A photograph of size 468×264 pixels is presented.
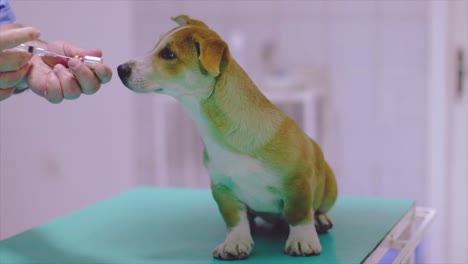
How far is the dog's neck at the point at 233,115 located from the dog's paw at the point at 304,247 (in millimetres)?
146

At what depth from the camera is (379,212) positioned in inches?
41.9

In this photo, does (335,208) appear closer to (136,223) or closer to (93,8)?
(136,223)

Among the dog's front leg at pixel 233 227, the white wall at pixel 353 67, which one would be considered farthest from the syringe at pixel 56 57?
the white wall at pixel 353 67

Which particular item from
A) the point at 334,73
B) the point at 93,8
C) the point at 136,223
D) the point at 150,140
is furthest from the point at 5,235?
the point at 334,73

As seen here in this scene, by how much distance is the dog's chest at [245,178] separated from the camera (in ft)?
2.74

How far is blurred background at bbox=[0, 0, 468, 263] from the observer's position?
1.46 m

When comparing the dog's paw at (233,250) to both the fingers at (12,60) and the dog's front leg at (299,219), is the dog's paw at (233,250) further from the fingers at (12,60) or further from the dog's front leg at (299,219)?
the fingers at (12,60)

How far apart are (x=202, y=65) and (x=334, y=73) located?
1.53 m

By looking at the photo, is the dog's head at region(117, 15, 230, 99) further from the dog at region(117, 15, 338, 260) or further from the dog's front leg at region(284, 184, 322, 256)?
the dog's front leg at region(284, 184, 322, 256)

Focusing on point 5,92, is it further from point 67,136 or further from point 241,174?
point 67,136

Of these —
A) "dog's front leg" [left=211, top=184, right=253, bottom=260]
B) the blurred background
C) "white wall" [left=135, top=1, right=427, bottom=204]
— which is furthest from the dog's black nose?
"white wall" [left=135, top=1, right=427, bottom=204]

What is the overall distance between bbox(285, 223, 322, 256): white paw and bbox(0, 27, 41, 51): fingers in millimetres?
435

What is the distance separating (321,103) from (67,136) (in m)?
1.05

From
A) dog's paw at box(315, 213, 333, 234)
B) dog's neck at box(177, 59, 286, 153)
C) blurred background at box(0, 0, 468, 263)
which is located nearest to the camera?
dog's neck at box(177, 59, 286, 153)
